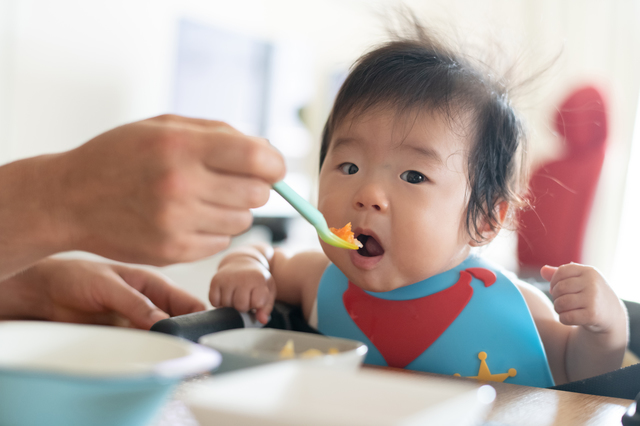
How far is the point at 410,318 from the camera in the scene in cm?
92

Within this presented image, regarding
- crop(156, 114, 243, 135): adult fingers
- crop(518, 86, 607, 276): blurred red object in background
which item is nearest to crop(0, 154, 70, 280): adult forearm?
crop(156, 114, 243, 135): adult fingers

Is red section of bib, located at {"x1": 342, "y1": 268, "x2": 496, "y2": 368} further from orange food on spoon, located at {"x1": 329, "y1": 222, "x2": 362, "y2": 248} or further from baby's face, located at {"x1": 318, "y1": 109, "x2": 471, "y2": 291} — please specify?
orange food on spoon, located at {"x1": 329, "y1": 222, "x2": 362, "y2": 248}

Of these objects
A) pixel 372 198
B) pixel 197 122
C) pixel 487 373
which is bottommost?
pixel 487 373

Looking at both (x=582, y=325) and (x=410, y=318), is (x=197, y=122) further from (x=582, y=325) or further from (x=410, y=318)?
(x=582, y=325)

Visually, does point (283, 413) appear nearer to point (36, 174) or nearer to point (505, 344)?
point (36, 174)

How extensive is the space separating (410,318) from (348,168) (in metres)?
0.26

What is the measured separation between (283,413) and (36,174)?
0.35 meters

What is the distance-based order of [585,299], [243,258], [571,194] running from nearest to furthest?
[585,299], [243,258], [571,194]

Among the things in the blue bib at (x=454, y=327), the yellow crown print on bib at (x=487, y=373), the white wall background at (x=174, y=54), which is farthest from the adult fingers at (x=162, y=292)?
Result: the white wall background at (x=174, y=54)

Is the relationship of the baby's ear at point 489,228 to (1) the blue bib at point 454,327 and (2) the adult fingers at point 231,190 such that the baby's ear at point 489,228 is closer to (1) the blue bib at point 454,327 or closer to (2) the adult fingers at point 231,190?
(1) the blue bib at point 454,327

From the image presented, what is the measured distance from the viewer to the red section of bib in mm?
902

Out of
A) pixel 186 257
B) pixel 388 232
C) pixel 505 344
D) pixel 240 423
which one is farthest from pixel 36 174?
pixel 505 344

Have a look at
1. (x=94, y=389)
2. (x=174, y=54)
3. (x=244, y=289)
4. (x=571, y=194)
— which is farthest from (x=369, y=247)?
(x=174, y=54)

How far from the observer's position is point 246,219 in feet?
1.73
